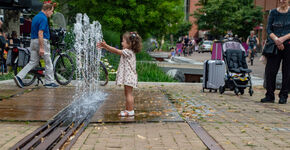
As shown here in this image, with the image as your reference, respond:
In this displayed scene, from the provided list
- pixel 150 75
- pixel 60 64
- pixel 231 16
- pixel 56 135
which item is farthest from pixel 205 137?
pixel 231 16

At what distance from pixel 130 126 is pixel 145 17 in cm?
1694

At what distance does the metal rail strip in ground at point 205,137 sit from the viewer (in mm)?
4095

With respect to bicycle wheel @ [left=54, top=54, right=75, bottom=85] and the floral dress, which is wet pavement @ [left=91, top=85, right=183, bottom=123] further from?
bicycle wheel @ [left=54, top=54, right=75, bottom=85]

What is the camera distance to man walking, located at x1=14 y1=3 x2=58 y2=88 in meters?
8.78

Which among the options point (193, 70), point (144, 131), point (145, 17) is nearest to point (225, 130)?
point (144, 131)

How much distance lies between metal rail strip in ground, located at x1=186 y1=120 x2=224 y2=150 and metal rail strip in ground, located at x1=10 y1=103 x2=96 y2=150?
4.46ft

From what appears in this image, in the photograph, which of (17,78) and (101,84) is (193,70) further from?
(17,78)

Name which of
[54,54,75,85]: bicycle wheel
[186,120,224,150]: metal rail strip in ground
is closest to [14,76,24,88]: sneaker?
[54,54,75,85]: bicycle wheel

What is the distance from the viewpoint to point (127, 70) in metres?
5.94

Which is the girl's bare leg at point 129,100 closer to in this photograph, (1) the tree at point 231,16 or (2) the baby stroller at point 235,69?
(2) the baby stroller at point 235,69

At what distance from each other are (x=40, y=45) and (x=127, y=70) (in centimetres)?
356

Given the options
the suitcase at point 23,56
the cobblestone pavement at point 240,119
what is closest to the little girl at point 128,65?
the cobblestone pavement at point 240,119

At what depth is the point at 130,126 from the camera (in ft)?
16.8

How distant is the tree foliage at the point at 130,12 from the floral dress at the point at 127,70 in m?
15.4
